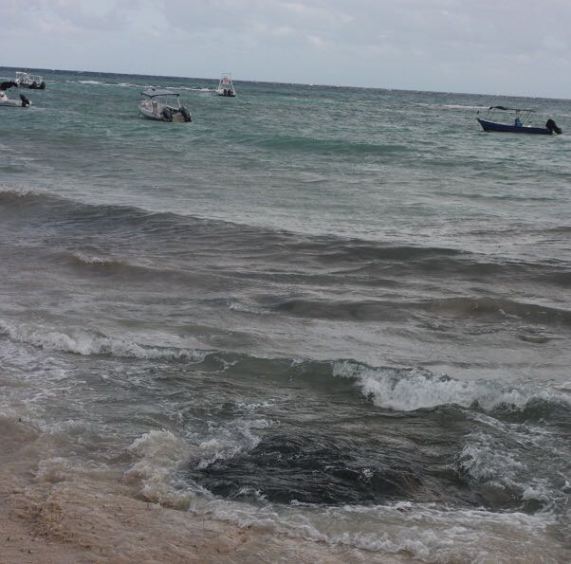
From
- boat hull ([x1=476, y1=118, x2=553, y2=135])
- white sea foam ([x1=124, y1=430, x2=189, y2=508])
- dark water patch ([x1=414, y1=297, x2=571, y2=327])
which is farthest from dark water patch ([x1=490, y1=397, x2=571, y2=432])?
boat hull ([x1=476, y1=118, x2=553, y2=135])

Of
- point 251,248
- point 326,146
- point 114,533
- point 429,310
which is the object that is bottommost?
point 114,533

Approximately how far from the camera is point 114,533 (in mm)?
4832

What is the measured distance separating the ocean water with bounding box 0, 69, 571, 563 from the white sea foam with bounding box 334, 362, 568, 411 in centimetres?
3

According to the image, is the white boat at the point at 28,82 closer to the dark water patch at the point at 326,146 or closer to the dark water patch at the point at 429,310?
the dark water patch at the point at 326,146

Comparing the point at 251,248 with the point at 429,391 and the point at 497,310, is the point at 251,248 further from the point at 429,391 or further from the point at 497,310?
the point at 429,391

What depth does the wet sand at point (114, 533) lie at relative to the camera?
4613 millimetres

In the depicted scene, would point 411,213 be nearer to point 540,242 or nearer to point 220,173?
point 540,242

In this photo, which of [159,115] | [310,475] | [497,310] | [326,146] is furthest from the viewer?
[159,115]

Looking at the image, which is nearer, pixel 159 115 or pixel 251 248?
pixel 251 248

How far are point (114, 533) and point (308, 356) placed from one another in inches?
165

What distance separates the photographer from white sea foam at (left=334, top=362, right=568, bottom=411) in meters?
7.48

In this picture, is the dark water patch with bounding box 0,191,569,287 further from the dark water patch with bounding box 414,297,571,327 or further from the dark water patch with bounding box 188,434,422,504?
the dark water patch with bounding box 188,434,422,504

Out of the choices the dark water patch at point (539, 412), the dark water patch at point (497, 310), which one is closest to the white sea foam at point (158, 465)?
the dark water patch at point (539, 412)

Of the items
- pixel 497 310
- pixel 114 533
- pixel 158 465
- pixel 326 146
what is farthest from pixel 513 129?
pixel 114 533
